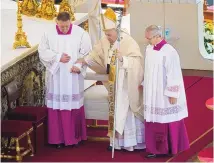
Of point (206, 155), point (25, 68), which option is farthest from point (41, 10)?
point (206, 155)

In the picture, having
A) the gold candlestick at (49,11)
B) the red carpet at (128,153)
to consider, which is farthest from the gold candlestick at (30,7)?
the red carpet at (128,153)

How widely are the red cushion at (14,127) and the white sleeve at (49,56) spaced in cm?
69

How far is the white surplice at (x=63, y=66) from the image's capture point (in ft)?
25.7

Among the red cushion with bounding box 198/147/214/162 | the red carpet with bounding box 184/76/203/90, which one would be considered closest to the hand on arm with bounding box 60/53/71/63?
the red cushion with bounding box 198/147/214/162

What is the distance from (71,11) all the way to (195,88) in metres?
2.07

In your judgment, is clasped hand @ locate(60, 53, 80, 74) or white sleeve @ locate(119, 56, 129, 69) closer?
white sleeve @ locate(119, 56, 129, 69)

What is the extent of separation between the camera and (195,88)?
10.1 metres

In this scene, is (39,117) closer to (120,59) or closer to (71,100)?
(71,100)

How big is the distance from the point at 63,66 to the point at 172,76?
1.27m

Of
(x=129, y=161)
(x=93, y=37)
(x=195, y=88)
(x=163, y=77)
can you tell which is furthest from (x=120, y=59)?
(x=195, y=88)

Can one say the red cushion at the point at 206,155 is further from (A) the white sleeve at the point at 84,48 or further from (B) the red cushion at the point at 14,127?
(B) the red cushion at the point at 14,127

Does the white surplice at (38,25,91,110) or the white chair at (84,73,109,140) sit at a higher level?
the white surplice at (38,25,91,110)

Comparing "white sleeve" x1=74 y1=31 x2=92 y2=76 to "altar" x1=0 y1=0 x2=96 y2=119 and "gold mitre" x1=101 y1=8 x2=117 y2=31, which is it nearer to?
"gold mitre" x1=101 y1=8 x2=117 y2=31

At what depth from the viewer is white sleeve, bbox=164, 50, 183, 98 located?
735 centimetres
